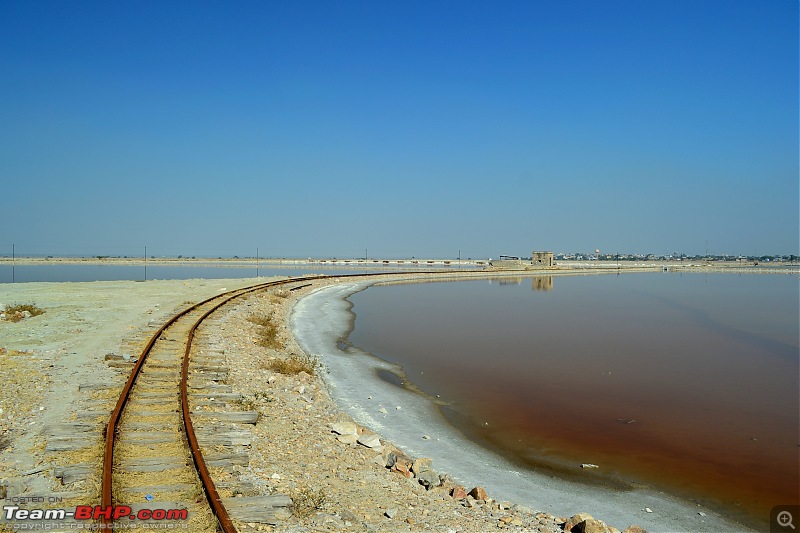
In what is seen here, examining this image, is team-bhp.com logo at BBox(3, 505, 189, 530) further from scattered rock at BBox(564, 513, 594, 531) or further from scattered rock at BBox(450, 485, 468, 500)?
scattered rock at BBox(564, 513, 594, 531)

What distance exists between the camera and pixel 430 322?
3081 centimetres

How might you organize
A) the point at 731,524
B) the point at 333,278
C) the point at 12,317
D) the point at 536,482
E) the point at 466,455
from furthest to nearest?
the point at 333,278
the point at 12,317
the point at 466,455
the point at 536,482
the point at 731,524

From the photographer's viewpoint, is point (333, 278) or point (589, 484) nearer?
point (589, 484)

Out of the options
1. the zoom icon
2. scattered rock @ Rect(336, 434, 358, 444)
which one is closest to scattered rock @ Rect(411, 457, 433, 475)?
scattered rock @ Rect(336, 434, 358, 444)

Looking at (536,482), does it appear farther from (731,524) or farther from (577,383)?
(577,383)

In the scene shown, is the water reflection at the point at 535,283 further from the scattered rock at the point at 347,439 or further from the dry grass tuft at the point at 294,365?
the scattered rock at the point at 347,439

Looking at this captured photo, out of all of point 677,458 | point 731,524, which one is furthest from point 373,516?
point 677,458

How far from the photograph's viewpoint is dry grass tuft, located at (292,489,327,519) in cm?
683

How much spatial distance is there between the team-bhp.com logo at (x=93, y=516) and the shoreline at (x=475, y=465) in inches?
188

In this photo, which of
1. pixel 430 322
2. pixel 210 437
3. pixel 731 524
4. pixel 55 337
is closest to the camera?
pixel 731 524

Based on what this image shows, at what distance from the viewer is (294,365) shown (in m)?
16.1

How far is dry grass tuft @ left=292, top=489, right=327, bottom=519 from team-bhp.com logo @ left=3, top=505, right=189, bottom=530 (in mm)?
1293

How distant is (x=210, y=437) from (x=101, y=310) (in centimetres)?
2005

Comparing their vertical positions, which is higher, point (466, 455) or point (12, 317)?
point (12, 317)
